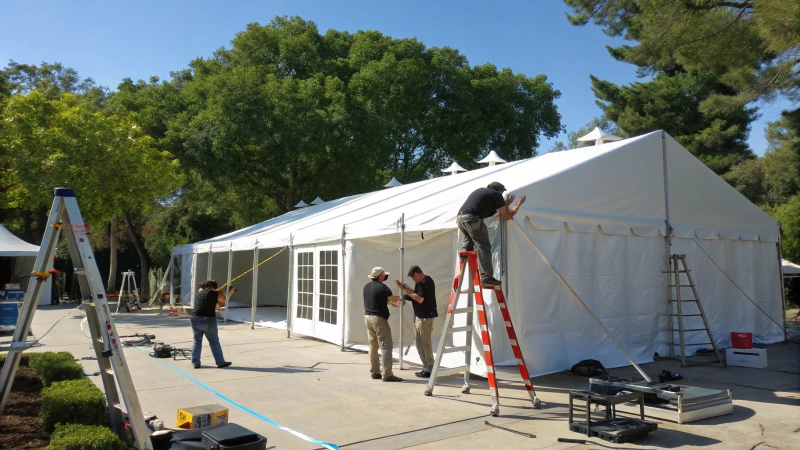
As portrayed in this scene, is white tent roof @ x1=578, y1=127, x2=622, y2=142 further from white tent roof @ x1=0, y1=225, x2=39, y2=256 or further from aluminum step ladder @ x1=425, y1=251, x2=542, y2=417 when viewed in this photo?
white tent roof @ x1=0, y1=225, x2=39, y2=256

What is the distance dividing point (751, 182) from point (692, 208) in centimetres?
1795

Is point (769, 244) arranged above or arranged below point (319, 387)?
above

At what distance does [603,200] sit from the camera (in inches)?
329

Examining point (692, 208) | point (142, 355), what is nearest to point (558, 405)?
point (692, 208)

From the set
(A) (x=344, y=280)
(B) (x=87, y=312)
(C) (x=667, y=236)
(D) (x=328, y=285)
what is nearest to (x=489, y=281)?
(B) (x=87, y=312)

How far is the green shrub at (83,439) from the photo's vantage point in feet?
11.6

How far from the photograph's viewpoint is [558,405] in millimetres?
6027

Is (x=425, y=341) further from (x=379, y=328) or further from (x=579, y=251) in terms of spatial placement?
(x=579, y=251)

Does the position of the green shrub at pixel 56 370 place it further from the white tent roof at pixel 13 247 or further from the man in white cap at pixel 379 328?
the white tent roof at pixel 13 247

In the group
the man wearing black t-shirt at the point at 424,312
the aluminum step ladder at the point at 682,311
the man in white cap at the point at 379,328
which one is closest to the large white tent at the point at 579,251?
the aluminum step ladder at the point at 682,311

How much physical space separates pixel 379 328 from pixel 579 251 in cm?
294

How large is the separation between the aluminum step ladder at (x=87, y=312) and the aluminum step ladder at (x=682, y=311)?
7.22m

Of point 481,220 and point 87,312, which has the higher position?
point 481,220

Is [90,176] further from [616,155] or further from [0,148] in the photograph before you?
[616,155]
